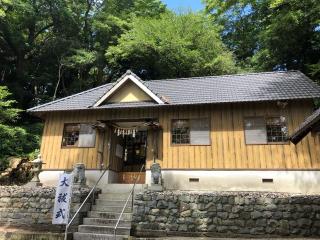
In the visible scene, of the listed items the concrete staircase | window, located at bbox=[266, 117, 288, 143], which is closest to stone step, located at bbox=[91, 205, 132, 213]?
the concrete staircase

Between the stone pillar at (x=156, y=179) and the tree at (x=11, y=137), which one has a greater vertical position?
the tree at (x=11, y=137)

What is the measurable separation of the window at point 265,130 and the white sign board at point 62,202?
320 inches

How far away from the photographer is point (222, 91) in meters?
15.1

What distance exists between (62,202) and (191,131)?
7097 millimetres

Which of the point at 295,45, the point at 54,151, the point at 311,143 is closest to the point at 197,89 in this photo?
the point at 311,143

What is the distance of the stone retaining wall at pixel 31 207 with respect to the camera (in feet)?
37.6

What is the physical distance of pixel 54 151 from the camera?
15.4 m

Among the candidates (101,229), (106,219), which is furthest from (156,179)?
(101,229)

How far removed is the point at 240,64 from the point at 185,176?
63.5 ft

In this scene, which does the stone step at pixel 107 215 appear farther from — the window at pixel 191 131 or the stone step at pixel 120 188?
the window at pixel 191 131

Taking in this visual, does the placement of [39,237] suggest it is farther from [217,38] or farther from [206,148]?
[217,38]

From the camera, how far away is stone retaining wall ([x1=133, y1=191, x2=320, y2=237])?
9.81 m

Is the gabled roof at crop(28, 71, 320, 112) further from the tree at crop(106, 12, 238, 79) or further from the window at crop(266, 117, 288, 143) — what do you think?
the tree at crop(106, 12, 238, 79)

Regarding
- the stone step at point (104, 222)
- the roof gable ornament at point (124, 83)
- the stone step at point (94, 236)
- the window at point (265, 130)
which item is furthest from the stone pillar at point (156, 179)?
the window at point (265, 130)
